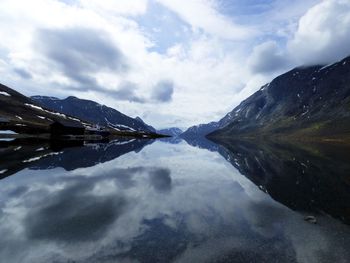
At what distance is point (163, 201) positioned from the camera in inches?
1204

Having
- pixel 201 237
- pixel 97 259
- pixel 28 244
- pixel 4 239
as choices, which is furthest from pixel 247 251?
pixel 4 239

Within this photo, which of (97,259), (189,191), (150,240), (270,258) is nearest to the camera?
(97,259)

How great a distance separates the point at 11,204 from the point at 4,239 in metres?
8.15

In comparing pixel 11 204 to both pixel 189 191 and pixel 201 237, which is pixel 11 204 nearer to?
pixel 201 237

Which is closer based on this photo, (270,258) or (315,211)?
(270,258)

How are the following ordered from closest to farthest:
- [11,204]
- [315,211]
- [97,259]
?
1. [97,259]
2. [11,204]
3. [315,211]

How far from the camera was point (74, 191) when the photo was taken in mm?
32125

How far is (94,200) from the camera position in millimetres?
28906

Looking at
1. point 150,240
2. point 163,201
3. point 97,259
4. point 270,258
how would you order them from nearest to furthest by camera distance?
point 97,259, point 270,258, point 150,240, point 163,201

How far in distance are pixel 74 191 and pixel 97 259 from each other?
17.1m

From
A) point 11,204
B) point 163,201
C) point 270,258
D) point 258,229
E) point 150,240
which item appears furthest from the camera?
point 163,201

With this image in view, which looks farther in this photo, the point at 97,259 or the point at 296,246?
the point at 296,246

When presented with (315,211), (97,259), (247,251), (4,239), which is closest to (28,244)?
(4,239)

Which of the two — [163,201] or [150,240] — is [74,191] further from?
[150,240]
